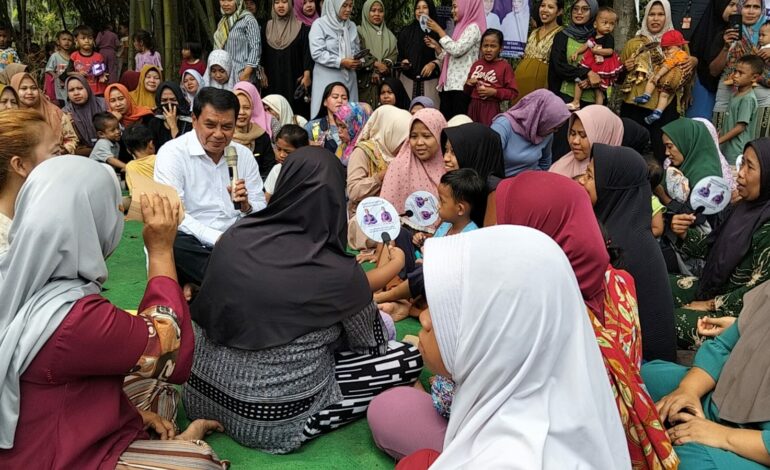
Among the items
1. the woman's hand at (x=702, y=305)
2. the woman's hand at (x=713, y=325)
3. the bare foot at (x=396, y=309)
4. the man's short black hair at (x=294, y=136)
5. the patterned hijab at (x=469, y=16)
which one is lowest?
the bare foot at (x=396, y=309)

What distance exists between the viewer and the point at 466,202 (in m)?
3.16

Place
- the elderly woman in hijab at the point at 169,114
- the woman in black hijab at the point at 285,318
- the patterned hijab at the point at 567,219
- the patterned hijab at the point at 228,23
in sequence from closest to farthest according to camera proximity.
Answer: the patterned hijab at the point at 567,219 < the woman in black hijab at the point at 285,318 < the elderly woman in hijab at the point at 169,114 < the patterned hijab at the point at 228,23

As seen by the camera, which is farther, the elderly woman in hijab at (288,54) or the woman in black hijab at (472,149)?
the elderly woman in hijab at (288,54)

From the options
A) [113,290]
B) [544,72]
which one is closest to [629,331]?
[113,290]

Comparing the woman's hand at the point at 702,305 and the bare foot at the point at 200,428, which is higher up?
the woman's hand at the point at 702,305

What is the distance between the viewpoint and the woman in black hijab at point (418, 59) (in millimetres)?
6242

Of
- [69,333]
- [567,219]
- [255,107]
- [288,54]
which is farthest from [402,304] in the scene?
[288,54]

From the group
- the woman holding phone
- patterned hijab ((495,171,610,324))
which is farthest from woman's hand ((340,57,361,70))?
patterned hijab ((495,171,610,324))

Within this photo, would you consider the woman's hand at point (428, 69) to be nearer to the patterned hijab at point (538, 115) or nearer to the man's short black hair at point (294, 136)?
the patterned hijab at point (538, 115)

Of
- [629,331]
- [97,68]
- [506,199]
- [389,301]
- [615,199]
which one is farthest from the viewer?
[97,68]

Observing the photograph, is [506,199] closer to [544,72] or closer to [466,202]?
[466,202]

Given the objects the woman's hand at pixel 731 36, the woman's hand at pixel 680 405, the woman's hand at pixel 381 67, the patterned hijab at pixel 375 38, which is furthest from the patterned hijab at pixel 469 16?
the woman's hand at pixel 680 405

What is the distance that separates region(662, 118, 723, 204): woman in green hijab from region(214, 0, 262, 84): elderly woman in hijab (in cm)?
427

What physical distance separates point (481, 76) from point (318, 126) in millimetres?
1531
